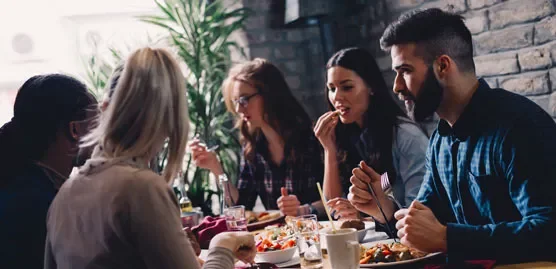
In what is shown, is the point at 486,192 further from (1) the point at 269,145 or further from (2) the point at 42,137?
(1) the point at 269,145

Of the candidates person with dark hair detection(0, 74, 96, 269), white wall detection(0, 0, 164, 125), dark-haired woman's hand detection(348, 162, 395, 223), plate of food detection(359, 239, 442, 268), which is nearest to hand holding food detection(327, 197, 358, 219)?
dark-haired woman's hand detection(348, 162, 395, 223)

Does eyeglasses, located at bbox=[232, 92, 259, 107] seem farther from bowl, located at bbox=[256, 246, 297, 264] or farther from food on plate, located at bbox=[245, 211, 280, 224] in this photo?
bowl, located at bbox=[256, 246, 297, 264]

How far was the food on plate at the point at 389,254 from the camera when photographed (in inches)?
65.0

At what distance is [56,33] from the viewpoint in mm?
4562

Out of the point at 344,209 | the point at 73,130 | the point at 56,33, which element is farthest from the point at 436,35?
the point at 56,33

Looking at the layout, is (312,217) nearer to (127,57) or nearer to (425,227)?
(425,227)

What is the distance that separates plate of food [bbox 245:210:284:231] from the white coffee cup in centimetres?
97

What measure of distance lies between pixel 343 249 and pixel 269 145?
Result: 6.39ft

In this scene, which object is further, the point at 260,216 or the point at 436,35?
the point at 260,216

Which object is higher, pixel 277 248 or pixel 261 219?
pixel 277 248

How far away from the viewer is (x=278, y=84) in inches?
134

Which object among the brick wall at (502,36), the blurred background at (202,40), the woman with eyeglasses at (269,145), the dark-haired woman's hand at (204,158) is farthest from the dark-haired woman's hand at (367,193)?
the blurred background at (202,40)

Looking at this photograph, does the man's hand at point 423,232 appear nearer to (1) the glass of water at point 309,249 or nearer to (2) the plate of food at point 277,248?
(1) the glass of water at point 309,249

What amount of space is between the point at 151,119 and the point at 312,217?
0.66 m
